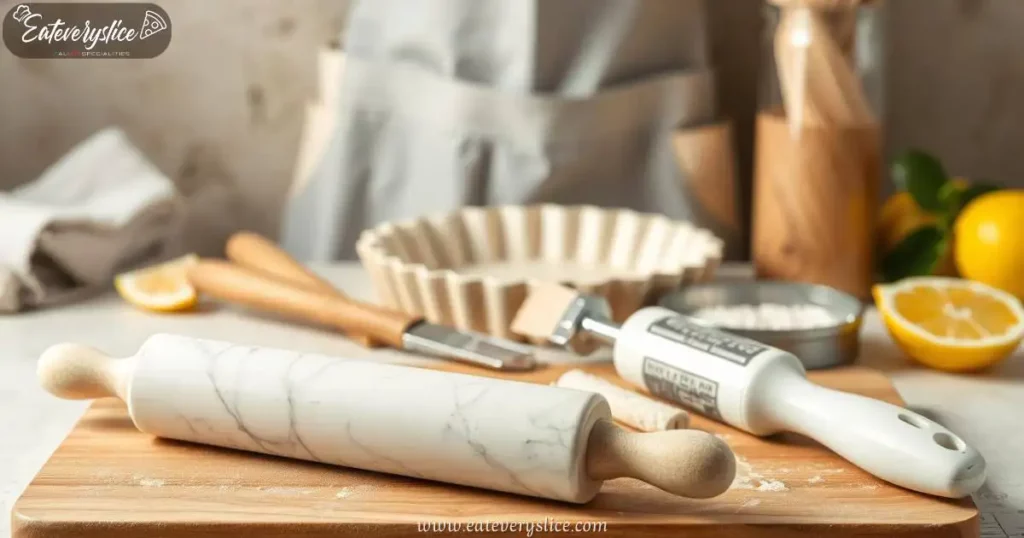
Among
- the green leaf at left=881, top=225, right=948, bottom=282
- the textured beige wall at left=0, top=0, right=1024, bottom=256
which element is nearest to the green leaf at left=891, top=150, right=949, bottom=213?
the green leaf at left=881, top=225, right=948, bottom=282

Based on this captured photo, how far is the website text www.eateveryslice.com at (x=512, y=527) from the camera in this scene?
0.58 meters

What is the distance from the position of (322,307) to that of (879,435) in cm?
49

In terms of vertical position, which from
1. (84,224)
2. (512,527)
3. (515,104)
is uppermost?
(515,104)

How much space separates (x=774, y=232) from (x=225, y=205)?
682 mm

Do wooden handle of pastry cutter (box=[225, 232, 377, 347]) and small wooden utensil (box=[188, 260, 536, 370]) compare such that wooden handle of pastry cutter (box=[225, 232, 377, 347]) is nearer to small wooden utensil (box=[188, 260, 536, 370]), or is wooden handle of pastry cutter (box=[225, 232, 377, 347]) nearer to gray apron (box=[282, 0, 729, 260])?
small wooden utensil (box=[188, 260, 536, 370])

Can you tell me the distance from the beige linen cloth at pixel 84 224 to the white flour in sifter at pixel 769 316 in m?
0.59

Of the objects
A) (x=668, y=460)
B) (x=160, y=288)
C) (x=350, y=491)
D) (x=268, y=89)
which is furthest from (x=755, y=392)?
(x=268, y=89)

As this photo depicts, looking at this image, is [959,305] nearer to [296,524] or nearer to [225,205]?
[296,524]

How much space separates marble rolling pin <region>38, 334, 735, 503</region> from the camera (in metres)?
0.58

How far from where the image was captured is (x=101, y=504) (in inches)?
23.7

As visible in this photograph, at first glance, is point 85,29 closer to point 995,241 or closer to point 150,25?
point 150,25

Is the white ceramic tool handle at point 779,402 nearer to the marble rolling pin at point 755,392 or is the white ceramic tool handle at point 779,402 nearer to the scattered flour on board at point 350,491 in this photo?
the marble rolling pin at point 755,392

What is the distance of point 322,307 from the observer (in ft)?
3.05

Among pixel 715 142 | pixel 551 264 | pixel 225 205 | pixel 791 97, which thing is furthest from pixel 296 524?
pixel 225 205
